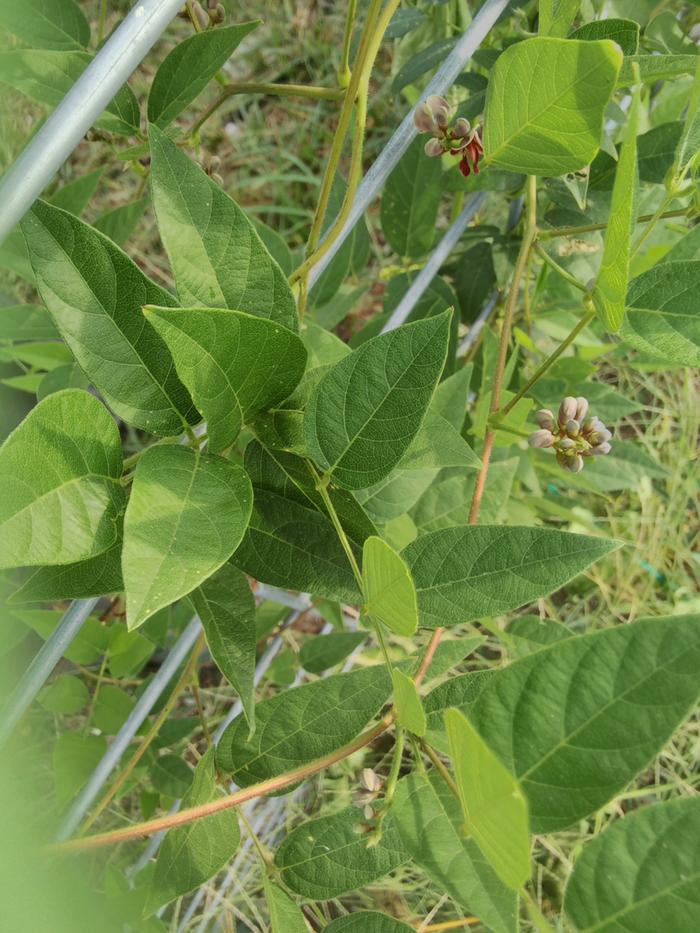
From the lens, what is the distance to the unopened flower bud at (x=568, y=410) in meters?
0.63

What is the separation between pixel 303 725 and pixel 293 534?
0.46 ft

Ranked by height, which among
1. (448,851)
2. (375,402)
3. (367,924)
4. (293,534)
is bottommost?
(367,924)

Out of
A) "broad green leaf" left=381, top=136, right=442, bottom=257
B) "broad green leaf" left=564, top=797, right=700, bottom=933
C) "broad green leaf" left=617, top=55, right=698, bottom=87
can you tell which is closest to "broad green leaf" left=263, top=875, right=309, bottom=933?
"broad green leaf" left=564, top=797, right=700, bottom=933

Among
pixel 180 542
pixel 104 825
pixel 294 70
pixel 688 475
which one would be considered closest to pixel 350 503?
pixel 180 542

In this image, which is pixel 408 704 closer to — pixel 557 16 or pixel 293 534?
pixel 293 534

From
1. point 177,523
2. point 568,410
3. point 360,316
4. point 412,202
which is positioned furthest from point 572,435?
point 360,316

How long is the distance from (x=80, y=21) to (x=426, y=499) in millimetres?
532

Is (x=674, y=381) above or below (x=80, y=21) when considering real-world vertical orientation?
below

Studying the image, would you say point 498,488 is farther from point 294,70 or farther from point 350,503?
point 294,70

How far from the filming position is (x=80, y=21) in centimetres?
69

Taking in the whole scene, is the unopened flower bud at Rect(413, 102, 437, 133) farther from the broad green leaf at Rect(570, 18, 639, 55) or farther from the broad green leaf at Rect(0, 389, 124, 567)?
the broad green leaf at Rect(0, 389, 124, 567)

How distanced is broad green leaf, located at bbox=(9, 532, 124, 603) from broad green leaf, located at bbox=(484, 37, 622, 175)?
0.36 meters

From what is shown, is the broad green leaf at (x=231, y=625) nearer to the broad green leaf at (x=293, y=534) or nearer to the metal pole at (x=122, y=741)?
the broad green leaf at (x=293, y=534)

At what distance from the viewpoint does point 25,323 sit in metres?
0.86
